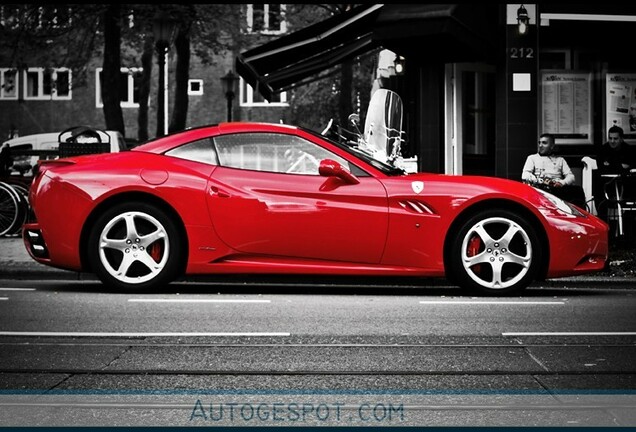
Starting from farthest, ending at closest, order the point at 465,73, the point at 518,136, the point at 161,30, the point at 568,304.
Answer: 1. the point at 161,30
2. the point at 465,73
3. the point at 518,136
4. the point at 568,304

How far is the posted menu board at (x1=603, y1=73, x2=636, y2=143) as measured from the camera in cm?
1755

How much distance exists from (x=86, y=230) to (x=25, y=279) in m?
2.20

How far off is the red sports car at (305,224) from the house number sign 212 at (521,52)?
302 inches

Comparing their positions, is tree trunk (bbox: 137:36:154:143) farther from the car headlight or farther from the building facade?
the car headlight

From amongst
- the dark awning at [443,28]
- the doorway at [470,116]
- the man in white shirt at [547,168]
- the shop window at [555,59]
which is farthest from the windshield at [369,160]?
the doorway at [470,116]

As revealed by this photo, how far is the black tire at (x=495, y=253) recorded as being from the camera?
9.91 meters

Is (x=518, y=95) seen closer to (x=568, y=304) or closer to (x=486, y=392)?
(x=568, y=304)

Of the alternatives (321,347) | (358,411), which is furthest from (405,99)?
(358,411)

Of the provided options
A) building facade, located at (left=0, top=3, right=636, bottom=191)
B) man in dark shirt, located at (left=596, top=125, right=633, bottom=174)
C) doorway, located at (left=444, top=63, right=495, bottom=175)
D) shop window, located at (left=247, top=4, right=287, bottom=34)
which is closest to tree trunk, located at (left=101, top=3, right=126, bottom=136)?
building facade, located at (left=0, top=3, right=636, bottom=191)

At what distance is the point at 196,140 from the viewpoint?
10266 millimetres

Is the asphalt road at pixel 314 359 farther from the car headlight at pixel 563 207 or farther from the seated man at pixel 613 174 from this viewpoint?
the seated man at pixel 613 174

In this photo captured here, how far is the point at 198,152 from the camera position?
1023cm

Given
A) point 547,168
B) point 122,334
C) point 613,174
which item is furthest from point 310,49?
point 122,334

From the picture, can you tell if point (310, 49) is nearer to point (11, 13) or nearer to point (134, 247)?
point (134, 247)
